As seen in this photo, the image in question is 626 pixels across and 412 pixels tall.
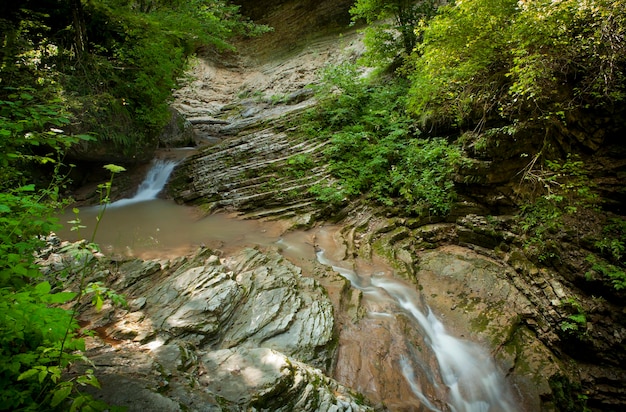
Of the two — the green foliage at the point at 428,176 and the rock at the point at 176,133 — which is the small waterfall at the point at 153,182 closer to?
the rock at the point at 176,133

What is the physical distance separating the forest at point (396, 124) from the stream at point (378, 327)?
1.11 metres

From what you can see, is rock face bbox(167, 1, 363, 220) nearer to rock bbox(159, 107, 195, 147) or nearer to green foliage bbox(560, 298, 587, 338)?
rock bbox(159, 107, 195, 147)

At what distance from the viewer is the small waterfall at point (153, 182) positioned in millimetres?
9289

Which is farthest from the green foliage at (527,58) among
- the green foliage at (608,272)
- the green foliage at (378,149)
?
the green foliage at (608,272)

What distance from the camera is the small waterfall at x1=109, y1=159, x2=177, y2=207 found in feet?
30.5

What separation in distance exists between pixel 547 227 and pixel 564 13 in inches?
126

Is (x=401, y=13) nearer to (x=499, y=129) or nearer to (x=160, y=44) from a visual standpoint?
(x=499, y=129)

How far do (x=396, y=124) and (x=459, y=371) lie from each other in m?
6.22

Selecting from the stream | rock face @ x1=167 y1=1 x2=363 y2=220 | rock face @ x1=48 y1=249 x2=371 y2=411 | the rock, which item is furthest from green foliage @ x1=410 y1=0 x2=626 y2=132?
the rock

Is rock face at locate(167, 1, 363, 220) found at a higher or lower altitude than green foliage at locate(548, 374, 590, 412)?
higher

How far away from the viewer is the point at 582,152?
5277 millimetres

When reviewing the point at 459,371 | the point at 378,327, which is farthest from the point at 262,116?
the point at 459,371

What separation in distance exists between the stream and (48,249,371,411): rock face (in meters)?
0.56

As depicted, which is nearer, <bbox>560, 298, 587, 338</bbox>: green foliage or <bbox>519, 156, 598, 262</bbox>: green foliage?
<bbox>560, 298, 587, 338</bbox>: green foliage
